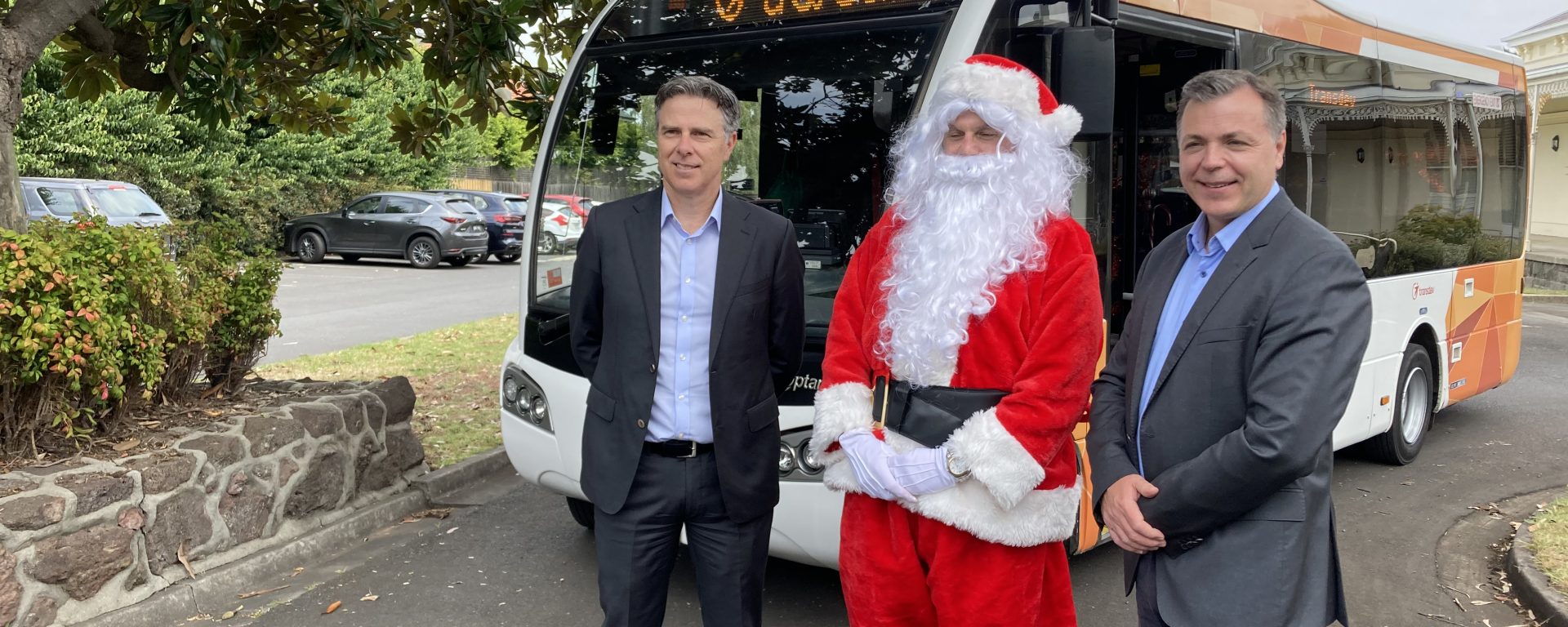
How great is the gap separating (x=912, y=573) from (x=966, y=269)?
74 cm

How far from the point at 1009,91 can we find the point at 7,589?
3.82m

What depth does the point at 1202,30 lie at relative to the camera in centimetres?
494

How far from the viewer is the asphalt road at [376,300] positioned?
1188cm

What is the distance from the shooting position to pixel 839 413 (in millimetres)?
2605

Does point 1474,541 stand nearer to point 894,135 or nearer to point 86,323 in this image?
point 894,135

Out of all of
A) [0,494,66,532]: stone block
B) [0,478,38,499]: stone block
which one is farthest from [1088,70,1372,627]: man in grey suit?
[0,478,38,499]: stone block

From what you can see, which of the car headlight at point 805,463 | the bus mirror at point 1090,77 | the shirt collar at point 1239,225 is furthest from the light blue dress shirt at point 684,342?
the bus mirror at point 1090,77

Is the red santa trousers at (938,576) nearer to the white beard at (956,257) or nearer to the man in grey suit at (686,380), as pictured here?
the white beard at (956,257)

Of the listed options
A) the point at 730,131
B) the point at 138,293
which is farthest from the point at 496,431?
the point at 730,131

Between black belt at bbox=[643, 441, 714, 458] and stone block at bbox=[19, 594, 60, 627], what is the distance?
2580mm

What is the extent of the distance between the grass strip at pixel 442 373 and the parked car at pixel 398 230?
9.99 m

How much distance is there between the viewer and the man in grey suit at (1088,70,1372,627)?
2.10 m

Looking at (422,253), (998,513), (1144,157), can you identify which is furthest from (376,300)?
(998,513)

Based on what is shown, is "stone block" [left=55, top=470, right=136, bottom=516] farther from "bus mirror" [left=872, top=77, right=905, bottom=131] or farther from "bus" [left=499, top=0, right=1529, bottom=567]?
"bus mirror" [left=872, top=77, right=905, bottom=131]
